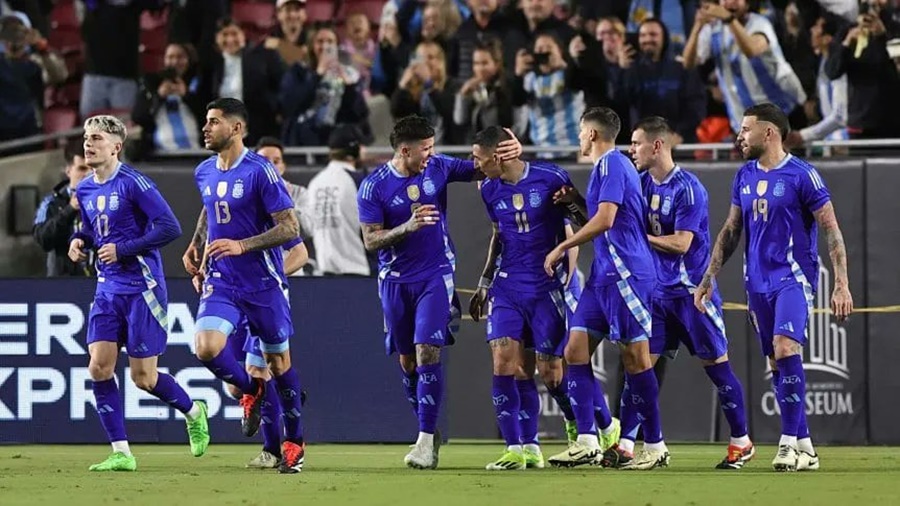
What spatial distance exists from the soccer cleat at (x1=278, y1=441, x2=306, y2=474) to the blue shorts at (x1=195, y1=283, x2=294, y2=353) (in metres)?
0.65

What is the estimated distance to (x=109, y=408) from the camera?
39.7 feet

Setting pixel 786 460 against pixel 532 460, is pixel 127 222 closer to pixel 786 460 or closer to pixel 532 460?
pixel 532 460

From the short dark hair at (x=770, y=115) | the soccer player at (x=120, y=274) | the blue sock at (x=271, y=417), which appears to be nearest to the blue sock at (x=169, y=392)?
the soccer player at (x=120, y=274)

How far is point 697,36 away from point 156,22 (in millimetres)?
6979

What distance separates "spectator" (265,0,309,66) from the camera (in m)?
18.7

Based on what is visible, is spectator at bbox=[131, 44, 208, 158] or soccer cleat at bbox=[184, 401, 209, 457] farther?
spectator at bbox=[131, 44, 208, 158]

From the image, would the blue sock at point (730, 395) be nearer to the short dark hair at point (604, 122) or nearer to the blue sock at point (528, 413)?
the blue sock at point (528, 413)

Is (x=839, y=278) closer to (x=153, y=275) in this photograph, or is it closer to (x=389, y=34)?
(x=153, y=275)

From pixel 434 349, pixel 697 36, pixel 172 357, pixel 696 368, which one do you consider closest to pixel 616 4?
pixel 697 36

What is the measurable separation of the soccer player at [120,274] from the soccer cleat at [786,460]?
4243 millimetres

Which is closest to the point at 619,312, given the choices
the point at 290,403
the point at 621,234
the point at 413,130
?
the point at 621,234

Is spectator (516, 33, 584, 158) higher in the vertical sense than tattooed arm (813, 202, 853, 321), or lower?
higher

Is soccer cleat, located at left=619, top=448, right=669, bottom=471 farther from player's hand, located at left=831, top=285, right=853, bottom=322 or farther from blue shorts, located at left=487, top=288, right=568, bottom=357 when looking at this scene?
player's hand, located at left=831, top=285, right=853, bottom=322

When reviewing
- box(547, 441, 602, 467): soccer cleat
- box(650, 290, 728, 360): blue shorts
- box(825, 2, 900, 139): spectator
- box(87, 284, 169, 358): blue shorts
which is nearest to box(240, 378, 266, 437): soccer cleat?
box(87, 284, 169, 358): blue shorts
